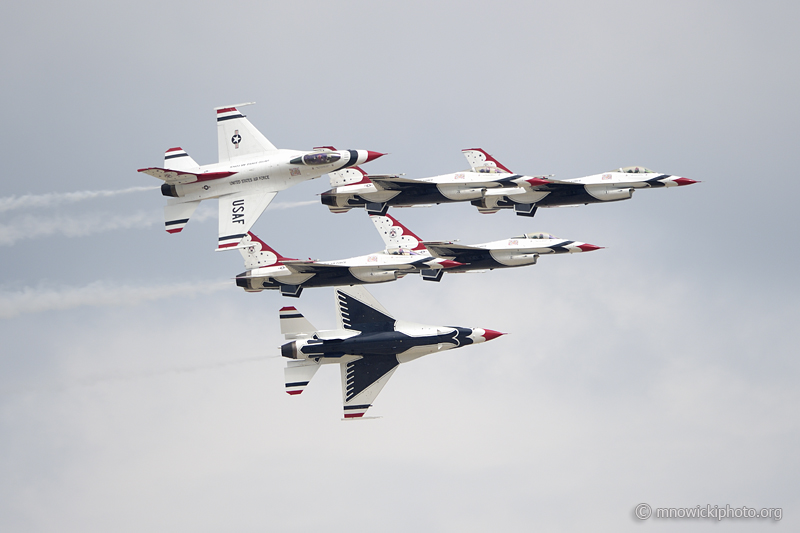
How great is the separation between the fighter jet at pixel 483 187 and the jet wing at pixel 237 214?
470 centimetres

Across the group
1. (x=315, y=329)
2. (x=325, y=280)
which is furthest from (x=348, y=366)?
(x=325, y=280)

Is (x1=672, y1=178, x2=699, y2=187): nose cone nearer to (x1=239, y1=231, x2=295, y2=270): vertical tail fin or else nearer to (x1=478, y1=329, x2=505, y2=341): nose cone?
(x1=478, y1=329, x2=505, y2=341): nose cone

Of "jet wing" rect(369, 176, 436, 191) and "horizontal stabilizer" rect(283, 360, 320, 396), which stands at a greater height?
"jet wing" rect(369, 176, 436, 191)

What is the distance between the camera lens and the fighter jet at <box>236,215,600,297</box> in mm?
76375

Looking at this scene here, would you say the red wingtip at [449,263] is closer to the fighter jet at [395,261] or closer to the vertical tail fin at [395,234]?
the fighter jet at [395,261]

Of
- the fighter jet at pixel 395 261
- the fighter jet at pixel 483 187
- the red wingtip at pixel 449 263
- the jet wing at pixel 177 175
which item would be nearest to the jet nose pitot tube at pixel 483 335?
the fighter jet at pixel 395 261

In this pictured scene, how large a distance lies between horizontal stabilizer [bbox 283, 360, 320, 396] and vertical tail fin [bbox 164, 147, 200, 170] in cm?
1411

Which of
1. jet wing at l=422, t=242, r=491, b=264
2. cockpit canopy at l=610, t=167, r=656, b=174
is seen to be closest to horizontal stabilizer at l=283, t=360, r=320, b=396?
jet wing at l=422, t=242, r=491, b=264

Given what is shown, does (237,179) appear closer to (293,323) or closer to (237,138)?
(237,138)

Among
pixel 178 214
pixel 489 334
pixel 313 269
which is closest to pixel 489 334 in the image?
pixel 489 334

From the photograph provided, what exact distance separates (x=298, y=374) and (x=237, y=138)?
1540 cm

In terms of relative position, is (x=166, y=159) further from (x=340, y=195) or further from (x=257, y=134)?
(x=340, y=195)

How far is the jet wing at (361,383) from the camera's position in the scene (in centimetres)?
8281

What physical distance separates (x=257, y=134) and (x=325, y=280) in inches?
410
